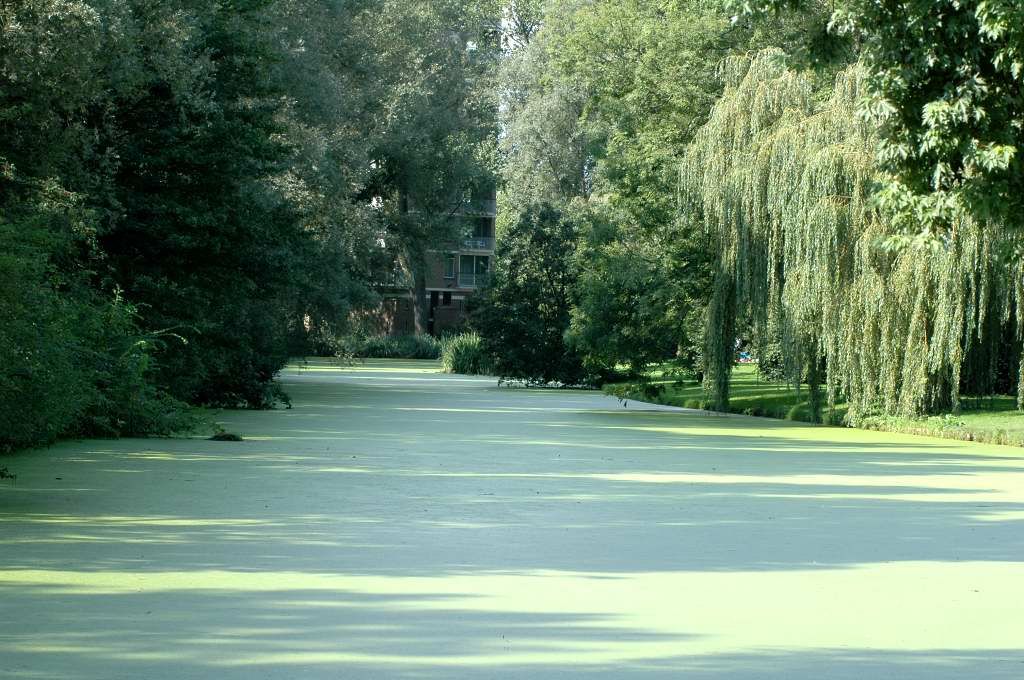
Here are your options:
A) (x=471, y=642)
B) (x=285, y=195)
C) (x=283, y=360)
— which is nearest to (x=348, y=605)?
(x=471, y=642)

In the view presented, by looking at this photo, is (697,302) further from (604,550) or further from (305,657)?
(305,657)

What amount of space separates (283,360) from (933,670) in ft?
79.6

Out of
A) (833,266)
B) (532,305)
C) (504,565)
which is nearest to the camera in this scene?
(504,565)

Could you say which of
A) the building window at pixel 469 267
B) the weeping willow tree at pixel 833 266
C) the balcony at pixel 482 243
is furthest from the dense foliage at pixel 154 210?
the building window at pixel 469 267

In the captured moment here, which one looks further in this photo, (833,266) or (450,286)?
(450,286)

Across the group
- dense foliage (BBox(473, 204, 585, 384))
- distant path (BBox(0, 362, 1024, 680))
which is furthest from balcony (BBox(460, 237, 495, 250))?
distant path (BBox(0, 362, 1024, 680))

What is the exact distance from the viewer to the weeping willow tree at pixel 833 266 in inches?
898

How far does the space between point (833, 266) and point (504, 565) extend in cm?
1585

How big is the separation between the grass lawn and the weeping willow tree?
340 millimetres

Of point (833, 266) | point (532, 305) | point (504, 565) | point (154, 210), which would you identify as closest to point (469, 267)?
point (532, 305)

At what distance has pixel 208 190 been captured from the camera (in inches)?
943

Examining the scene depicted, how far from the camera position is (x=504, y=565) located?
31.2 ft

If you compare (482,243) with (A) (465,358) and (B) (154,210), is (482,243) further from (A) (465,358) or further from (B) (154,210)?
(B) (154,210)

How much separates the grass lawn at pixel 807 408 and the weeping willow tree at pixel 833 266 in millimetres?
340
